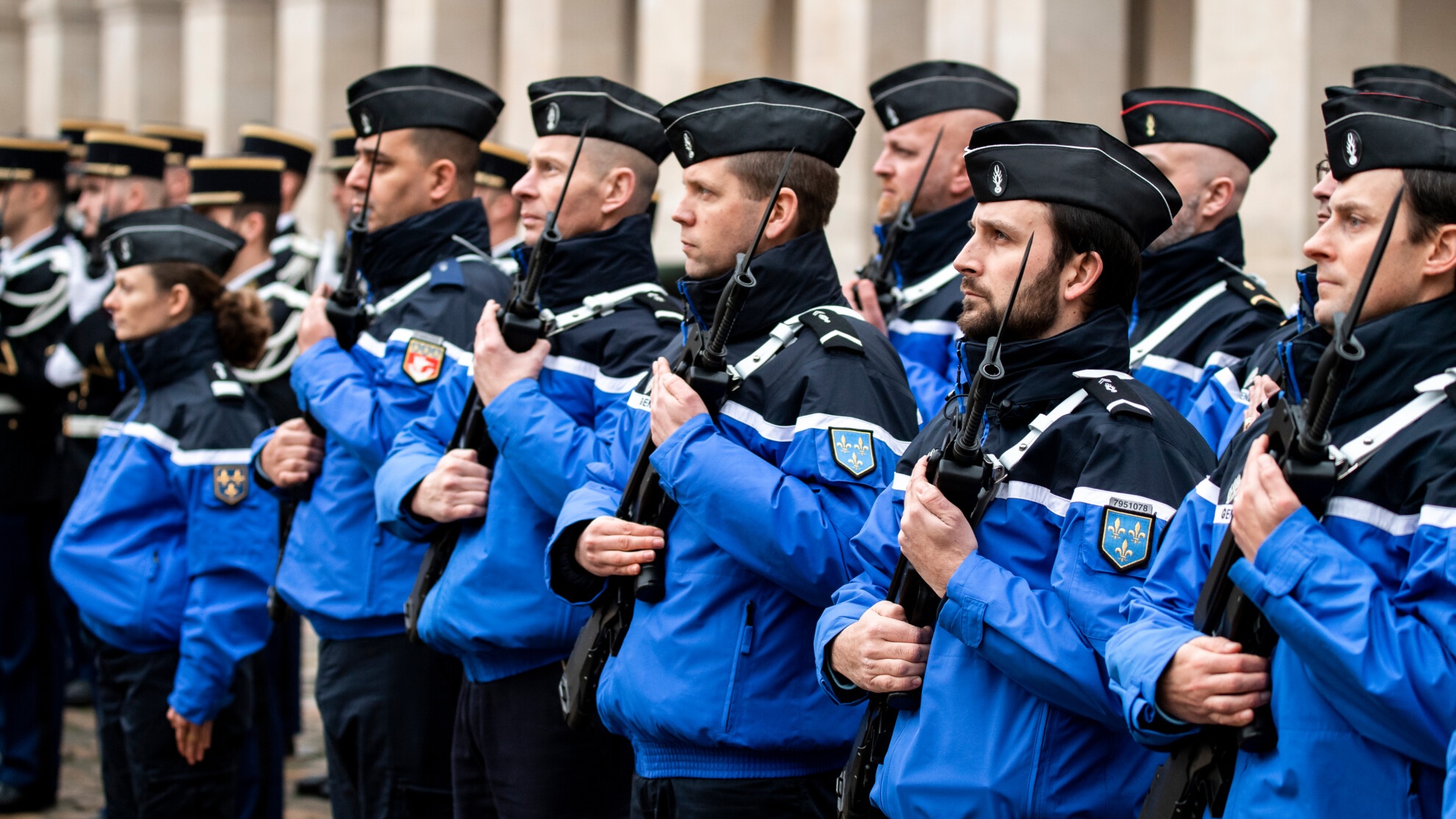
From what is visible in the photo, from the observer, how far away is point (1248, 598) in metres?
2.58

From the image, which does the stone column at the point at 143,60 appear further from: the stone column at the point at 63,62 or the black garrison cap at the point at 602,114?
the black garrison cap at the point at 602,114

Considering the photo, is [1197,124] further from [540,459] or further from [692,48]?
[692,48]

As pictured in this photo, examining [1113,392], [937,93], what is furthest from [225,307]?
[1113,392]

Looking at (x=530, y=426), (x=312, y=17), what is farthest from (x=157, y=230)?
(x=312, y=17)

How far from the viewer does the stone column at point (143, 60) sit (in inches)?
886

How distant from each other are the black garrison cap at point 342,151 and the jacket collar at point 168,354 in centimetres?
290

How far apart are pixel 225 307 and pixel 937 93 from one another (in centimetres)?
258

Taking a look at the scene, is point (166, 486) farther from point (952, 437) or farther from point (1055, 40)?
point (1055, 40)

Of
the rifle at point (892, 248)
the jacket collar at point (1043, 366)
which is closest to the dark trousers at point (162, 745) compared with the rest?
the rifle at point (892, 248)

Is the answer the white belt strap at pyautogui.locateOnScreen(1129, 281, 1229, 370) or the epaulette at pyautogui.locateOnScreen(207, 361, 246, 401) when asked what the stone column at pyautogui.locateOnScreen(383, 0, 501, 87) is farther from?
the white belt strap at pyautogui.locateOnScreen(1129, 281, 1229, 370)

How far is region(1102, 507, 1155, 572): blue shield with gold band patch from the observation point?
2816mm

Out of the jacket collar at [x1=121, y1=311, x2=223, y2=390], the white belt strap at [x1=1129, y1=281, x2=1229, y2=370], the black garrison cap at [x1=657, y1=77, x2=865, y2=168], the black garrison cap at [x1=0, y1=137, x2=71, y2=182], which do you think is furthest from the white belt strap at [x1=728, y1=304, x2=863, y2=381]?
the black garrison cap at [x1=0, y1=137, x2=71, y2=182]

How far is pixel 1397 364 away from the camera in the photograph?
101 inches

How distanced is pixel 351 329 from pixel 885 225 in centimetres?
174
